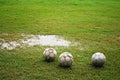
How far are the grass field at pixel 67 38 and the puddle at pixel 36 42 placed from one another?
428mm

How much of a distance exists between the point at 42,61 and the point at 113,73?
7.59 ft

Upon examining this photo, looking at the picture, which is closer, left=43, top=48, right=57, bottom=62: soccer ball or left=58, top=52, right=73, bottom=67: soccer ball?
left=58, top=52, right=73, bottom=67: soccer ball

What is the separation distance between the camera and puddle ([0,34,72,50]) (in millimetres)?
9531

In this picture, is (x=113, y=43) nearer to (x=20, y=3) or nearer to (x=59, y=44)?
(x=59, y=44)

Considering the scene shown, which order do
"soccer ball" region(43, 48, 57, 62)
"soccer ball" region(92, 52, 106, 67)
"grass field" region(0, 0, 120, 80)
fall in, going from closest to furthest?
"grass field" region(0, 0, 120, 80)
"soccer ball" region(92, 52, 106, 67)
"soccer ball" region(43, 48, 57, 62)

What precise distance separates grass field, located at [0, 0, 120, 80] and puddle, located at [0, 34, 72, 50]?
16.9 inches

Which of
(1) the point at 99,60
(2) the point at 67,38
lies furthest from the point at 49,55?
(2) the point at 67,38

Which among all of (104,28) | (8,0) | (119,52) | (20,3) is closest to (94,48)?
(119,52)

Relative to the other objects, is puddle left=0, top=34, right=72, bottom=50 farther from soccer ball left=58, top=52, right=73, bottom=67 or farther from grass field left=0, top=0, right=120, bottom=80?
soccer ball left=58, top=52, right=73, bottom=67

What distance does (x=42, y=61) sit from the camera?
786 centimetres

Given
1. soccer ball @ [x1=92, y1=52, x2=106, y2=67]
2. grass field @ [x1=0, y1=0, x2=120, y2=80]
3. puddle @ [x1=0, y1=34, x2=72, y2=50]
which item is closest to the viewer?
grass field @ [x1=0, y1=0, x2=120, y2=80]

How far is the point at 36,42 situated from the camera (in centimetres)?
1008

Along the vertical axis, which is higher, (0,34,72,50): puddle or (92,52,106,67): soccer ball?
(0,34,72,50): puddle

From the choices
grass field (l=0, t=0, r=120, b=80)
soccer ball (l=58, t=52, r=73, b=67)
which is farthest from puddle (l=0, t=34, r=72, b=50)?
soccer ball (l=58, t=52, r=73, b=67)
